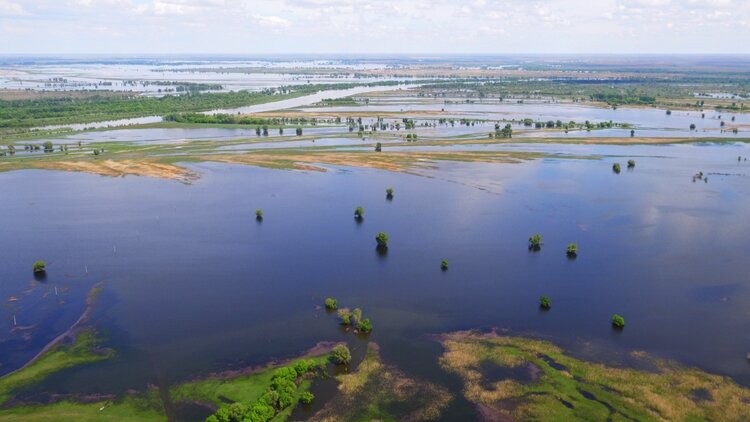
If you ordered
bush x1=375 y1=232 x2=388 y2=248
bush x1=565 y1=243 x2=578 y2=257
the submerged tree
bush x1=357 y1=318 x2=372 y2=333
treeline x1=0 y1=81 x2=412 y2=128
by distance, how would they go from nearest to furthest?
bush x1=357 y1=318 x2=372 y2=333, the submerged tree, bush x1=565 y1=243 x2=578 y2=257, bush x1=375 y1=232 x2=388 y2=248, treeline x1=0 y1=81 x2=412 y2=128

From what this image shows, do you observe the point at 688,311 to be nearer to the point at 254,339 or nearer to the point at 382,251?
the point at 382,251

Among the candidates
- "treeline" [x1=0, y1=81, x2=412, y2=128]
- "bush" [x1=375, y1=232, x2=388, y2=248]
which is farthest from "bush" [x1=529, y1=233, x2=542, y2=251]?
"treeline" [x1=0, y1=81, x2=412, y2=128]

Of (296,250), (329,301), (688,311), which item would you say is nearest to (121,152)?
(296,250)

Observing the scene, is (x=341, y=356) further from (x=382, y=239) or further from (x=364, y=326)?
(x=382, y=239)

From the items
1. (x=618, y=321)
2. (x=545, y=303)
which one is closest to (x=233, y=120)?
(x=545, y=303)

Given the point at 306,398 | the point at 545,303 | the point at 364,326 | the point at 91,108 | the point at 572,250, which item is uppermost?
the point at 91,108

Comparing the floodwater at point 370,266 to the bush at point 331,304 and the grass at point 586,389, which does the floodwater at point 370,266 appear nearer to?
the bush at point 331,304

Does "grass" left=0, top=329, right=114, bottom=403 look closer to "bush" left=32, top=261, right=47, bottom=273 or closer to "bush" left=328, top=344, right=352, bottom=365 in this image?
"bush" left=32, top=261, right=47, bottom=273
